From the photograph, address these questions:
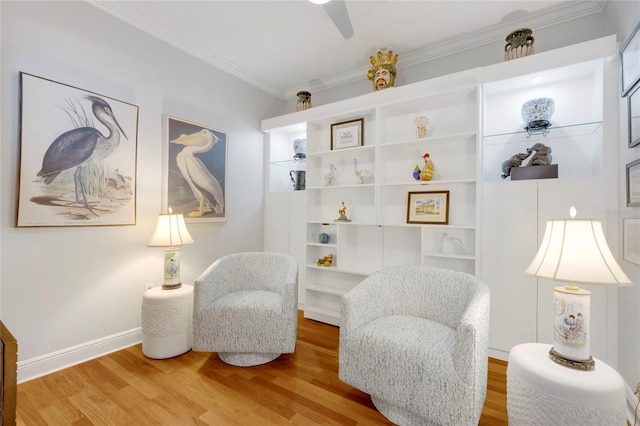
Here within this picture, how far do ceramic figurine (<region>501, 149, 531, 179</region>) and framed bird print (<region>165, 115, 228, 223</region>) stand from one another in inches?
106

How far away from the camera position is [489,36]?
2.65m

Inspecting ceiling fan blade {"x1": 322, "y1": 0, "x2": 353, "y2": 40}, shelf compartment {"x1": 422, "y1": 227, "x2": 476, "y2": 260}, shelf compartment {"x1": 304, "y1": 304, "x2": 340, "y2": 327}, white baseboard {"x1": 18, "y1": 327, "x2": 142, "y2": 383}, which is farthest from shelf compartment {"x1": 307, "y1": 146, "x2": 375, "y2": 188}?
white baseboard {"x1": 18, "y1": 327, "x2": 142, "y2": 383}

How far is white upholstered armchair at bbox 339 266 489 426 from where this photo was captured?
4.47ft

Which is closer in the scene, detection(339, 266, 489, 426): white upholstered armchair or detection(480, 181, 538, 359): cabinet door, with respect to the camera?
detection(339, 266, 489, 426): white upholstered armchair

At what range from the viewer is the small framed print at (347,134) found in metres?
3.07

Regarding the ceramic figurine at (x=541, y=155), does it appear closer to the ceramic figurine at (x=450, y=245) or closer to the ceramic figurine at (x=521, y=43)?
the ceramic figurine at (x=521, y=43)

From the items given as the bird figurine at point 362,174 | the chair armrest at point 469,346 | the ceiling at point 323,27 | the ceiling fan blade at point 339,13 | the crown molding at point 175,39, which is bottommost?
the chair armrest at point 469,346

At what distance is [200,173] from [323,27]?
1809 mm

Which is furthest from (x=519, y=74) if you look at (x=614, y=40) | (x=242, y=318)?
(x=242, y=318)

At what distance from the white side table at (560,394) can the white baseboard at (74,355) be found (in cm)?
274

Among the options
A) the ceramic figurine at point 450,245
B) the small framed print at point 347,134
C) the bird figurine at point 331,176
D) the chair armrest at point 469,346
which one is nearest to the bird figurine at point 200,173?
the bird figurine at point 331,176

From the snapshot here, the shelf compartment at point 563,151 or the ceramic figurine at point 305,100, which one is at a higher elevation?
the ceramic figurine at point 305,100

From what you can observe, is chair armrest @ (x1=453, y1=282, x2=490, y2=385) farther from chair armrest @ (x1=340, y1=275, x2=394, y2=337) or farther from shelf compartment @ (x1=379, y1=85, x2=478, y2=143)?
shelf compartment @ (x1=379, y1=85, x2=478, y2=143)

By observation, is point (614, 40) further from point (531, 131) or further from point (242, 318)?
point (242, 318)
